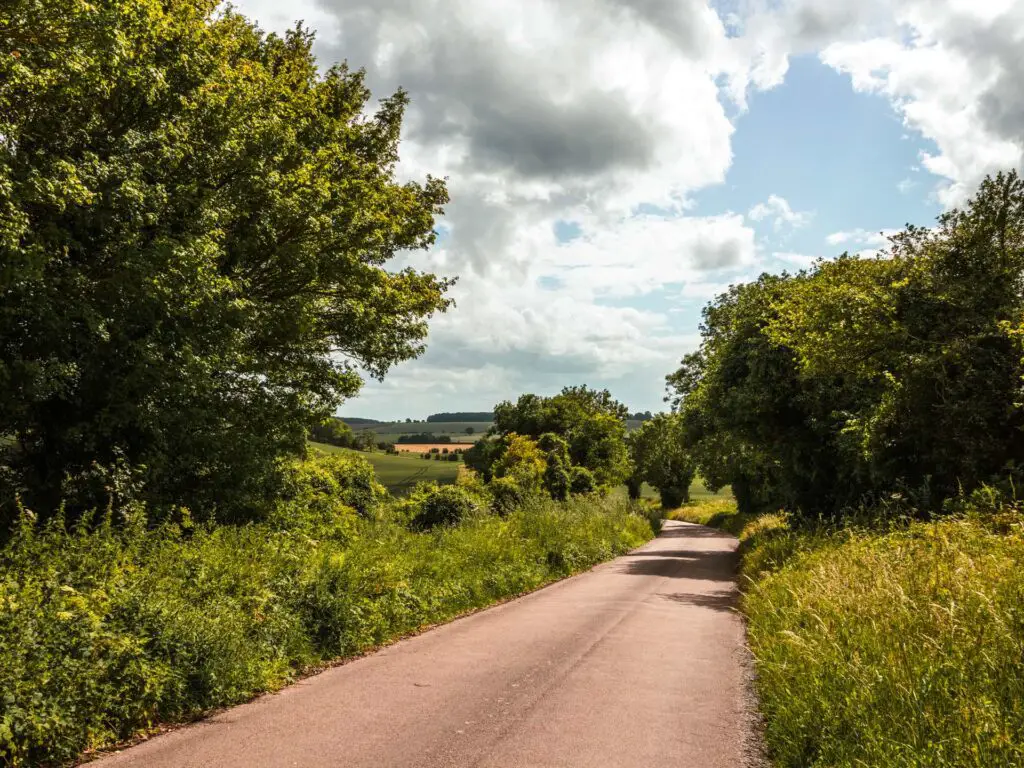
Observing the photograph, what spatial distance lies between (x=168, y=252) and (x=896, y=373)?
20.0 meters

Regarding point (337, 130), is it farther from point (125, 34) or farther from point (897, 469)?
point (897, 469)

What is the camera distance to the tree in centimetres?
995

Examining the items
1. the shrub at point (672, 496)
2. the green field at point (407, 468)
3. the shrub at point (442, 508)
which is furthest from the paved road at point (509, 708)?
the shrub at point (672, 496)

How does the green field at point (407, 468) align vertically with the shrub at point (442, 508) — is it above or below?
below

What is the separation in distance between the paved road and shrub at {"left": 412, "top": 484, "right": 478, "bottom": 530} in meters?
7.85

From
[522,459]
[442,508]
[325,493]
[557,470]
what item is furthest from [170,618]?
[557,470]

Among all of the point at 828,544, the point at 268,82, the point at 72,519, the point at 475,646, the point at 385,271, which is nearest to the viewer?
the point at 475,646

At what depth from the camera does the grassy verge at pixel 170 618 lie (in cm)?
564

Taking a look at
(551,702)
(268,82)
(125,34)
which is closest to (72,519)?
(125,34)

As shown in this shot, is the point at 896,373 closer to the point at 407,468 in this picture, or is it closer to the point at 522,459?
the point at 522,459

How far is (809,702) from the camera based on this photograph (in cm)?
606

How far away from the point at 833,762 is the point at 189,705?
6.62 m

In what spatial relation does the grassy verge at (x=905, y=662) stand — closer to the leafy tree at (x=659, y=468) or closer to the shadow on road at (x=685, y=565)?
the shadow on road at (x=685, y=565)

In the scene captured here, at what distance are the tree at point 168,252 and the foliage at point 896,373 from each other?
568 inches
